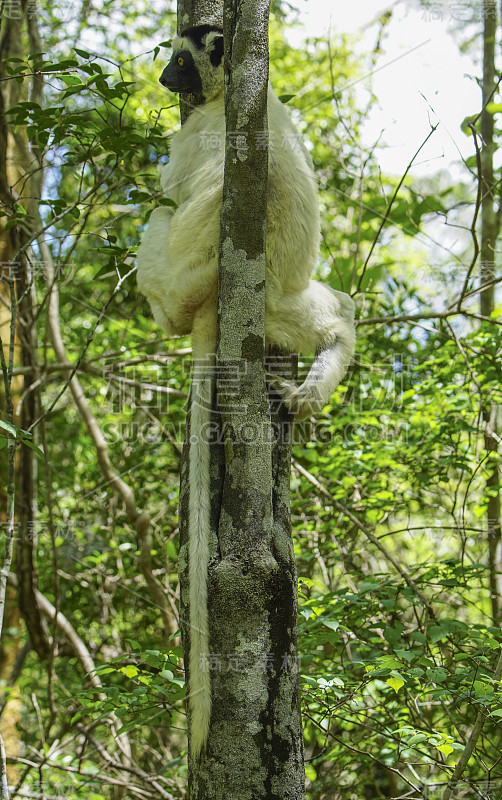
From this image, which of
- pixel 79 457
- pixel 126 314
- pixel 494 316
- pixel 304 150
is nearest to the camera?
pixel 304 150

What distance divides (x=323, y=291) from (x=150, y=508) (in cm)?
370

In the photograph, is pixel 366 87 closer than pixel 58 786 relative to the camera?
No

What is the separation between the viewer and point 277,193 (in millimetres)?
2932

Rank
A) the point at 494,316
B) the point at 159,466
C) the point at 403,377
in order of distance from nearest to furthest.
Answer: the point at 494,316 → the point at 403,377 → the point at 159,466

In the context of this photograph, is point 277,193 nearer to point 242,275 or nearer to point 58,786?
point 242,275

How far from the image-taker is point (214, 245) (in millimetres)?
2900

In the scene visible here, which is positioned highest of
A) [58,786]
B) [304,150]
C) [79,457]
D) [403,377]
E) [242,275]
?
[304,150]

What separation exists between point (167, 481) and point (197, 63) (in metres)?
3.76

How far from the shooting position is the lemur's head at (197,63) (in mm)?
3080

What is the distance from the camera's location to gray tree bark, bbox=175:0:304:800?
77.5 inches

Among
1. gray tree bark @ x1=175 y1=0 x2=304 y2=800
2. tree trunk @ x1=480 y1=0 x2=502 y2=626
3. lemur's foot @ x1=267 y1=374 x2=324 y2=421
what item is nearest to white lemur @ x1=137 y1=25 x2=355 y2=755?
lemur's foot @ x1=267 y1=374 x2=324 y2=421

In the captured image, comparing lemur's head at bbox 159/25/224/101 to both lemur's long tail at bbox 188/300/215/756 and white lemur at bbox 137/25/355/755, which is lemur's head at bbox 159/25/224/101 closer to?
white lemur at bbox 137/25/355/755

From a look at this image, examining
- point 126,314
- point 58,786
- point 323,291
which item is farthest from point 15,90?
point 58,786

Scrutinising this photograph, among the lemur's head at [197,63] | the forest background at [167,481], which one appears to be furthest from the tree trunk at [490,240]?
the lemur's head at [197,63]
